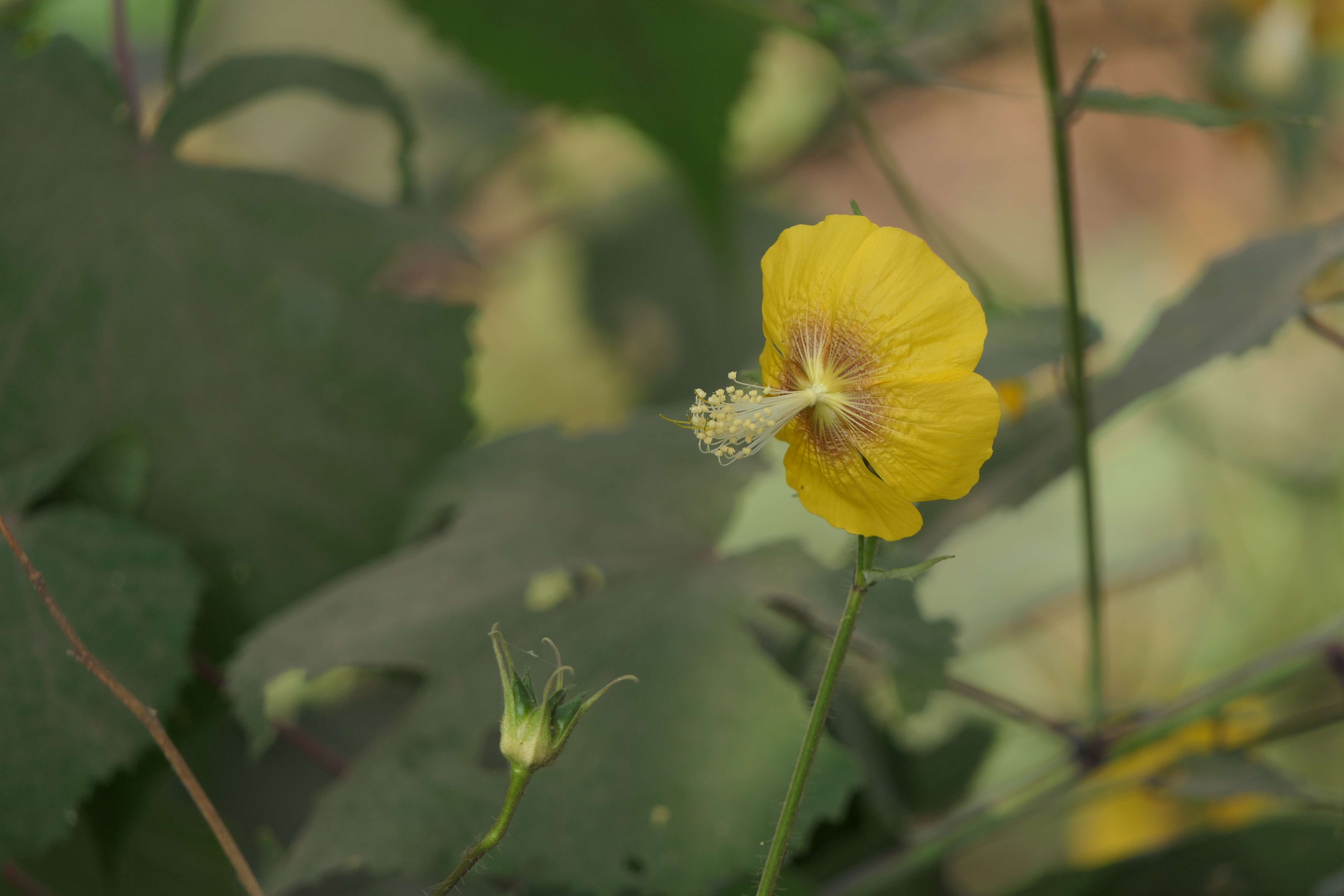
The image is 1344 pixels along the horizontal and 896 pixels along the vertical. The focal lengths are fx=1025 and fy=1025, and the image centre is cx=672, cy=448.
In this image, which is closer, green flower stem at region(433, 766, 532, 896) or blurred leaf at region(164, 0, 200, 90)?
green flower stem at region(433, 766, 532, 896)

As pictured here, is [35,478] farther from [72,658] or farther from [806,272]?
[806,272]

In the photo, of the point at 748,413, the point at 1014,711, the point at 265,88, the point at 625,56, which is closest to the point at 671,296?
the point at 625,56

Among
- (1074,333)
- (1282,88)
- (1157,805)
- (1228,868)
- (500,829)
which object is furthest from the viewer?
(1282,88)

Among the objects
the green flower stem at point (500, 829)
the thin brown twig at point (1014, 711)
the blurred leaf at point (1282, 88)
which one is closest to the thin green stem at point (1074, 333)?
the thin brown twig at point (1014, 711)

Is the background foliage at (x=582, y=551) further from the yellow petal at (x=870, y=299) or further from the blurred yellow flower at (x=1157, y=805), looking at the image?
the yellow petal at (x=870, y=299)

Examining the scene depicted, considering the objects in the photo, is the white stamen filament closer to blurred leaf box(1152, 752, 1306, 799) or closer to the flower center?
the flower center

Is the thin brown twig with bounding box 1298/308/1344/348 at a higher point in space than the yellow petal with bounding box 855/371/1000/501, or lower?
higher

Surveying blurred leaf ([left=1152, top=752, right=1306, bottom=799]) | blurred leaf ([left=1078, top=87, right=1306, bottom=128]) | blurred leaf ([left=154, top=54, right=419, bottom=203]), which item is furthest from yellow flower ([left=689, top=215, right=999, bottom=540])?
blurred leaf ([left=154, top=54, right=419, bottom=203])
